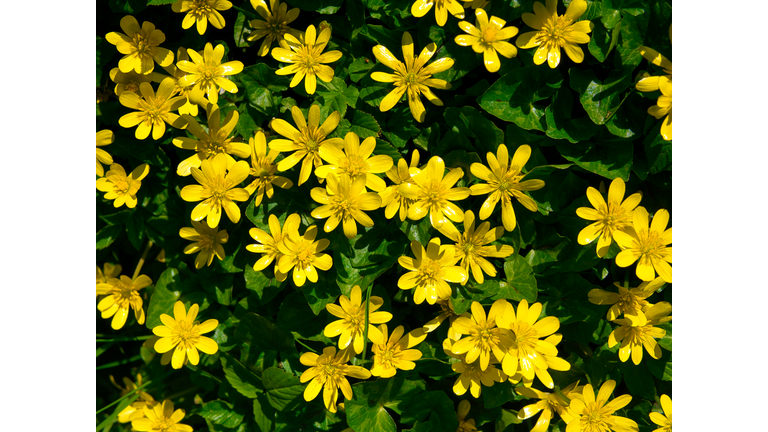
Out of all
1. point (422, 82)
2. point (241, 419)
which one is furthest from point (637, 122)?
point (241, 419)

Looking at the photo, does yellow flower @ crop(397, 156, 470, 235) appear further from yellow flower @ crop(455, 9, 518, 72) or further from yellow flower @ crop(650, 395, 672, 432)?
yellow flower @ crop(650, 395, 672, 432)

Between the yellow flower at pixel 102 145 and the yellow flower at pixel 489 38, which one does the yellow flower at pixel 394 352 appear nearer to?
the yellow flower at pixel 489 38

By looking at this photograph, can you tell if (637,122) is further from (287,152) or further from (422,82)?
(287,152)

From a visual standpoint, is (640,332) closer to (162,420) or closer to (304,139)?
(304,139)

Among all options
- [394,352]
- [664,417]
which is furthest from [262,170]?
[664,417]

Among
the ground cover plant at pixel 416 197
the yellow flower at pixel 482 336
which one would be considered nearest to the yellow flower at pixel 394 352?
the ground cover plant at pixel 416 197
